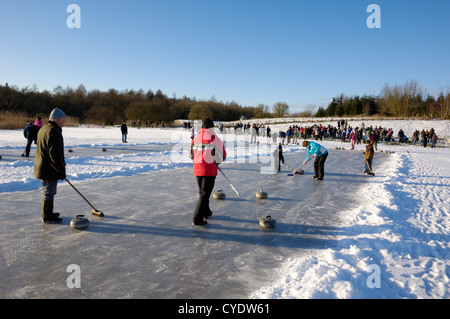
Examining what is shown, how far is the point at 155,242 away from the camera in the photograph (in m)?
3.87

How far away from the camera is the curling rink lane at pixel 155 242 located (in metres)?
2.80

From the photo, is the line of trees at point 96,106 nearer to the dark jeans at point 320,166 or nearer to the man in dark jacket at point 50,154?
the dark jeans at point 320,166

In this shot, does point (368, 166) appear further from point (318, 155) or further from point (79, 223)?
point (79, 223)

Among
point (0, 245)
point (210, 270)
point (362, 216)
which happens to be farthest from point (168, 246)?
point (362, 216)

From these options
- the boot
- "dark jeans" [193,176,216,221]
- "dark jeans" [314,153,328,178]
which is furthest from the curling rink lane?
"dark jeans" [314,153,328,178]

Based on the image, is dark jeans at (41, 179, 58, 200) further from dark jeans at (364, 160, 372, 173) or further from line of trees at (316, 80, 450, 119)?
line of trees at (316, 80, 450, 119)

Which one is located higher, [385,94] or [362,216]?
[385,94]

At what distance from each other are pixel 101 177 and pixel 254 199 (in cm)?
493

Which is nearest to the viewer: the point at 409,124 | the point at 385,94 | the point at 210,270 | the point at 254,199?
the point at 210,270

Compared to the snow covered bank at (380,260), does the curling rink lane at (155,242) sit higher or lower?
higher

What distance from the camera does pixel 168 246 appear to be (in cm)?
374

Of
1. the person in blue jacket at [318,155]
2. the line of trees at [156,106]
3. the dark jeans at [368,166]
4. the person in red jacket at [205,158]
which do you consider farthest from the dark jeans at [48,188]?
the line of trees at [156,106]

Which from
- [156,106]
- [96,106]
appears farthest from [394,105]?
[96,106]

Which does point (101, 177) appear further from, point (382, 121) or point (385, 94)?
point (385, 94)
